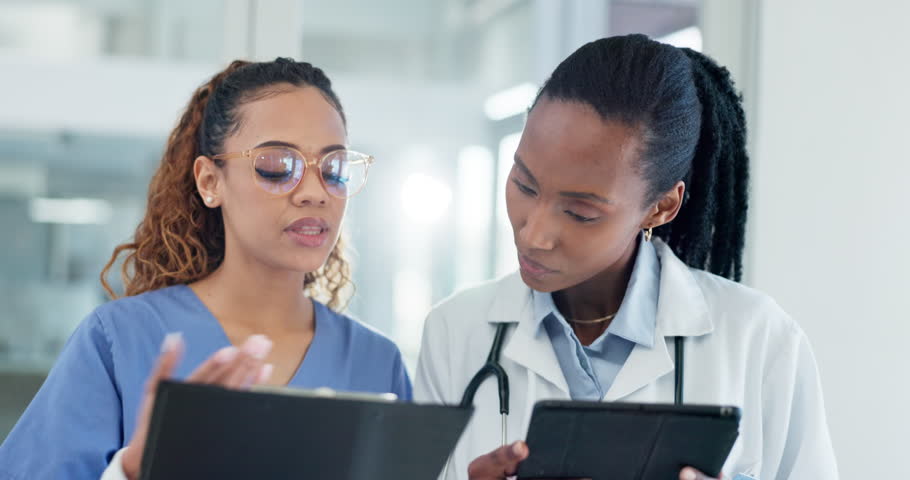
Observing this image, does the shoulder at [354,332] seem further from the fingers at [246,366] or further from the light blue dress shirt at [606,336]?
the fingers at [246,366]

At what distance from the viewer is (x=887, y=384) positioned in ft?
6.97

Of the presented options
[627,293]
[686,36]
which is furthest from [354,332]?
[686,36]

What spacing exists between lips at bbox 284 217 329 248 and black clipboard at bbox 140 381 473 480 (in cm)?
61

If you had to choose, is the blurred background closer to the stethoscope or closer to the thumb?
the stethoscope

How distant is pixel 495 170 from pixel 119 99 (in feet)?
4.44

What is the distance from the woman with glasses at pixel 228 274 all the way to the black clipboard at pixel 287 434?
56cm

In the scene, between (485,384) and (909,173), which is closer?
(485,384)

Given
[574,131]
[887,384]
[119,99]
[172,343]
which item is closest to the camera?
[172,343]

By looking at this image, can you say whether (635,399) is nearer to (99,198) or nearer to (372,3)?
(99,198)

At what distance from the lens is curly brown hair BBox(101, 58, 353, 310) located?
162 centimetres

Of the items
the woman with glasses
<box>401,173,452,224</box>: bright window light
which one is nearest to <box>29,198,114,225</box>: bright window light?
<box>401,173,452,224</box>: bright window light

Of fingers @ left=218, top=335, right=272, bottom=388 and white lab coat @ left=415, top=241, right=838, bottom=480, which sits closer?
fingers @ left=218, top=335, right=272, bottom=388

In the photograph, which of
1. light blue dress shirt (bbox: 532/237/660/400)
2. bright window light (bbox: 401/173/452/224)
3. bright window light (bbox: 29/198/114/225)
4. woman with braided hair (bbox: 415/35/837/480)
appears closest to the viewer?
woman with braided hair (bbox: 415/35/837/480)

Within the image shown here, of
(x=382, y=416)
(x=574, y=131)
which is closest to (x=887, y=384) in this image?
(x=574, y=131)
